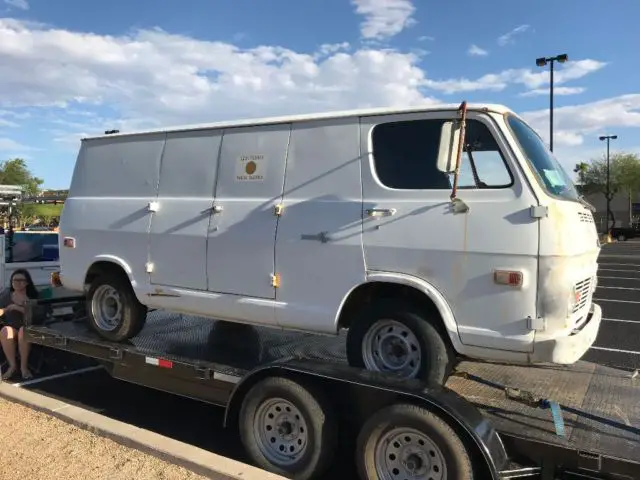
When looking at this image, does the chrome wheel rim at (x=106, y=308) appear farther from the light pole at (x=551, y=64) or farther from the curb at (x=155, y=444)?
the light pole at (x=551, y=64)

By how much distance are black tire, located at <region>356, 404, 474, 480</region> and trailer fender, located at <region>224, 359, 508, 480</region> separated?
0.06 m

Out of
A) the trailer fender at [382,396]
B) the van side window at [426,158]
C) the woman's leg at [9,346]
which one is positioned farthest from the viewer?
the woman's leg at [9,346]

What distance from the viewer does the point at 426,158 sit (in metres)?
4.14

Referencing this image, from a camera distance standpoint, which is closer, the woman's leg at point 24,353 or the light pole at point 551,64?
the woman's leg at point 24,353

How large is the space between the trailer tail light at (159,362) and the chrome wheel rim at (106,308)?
0.79 meters

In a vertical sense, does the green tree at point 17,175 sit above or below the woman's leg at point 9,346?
above

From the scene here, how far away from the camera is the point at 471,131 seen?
13.4ft

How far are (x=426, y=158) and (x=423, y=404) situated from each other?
166cm

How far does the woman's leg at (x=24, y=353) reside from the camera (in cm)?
660

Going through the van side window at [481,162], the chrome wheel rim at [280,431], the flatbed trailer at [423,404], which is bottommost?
the chrome wheel rim at [280,431]

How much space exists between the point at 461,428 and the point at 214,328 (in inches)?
139

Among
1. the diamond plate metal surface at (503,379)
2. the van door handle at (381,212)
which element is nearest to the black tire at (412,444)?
the diamond plate metal surface at (503,379)

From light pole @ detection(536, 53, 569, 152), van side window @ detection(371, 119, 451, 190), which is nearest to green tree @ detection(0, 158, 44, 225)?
light pole @ detection(536, 53, 569, 152)

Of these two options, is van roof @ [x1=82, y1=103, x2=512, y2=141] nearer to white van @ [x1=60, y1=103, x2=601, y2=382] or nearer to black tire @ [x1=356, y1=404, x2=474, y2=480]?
white van @ [x1=60, y1=103, x2=601, y2=382]
